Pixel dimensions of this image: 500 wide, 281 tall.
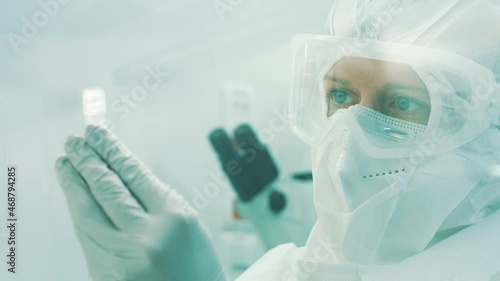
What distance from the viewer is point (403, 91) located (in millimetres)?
1033

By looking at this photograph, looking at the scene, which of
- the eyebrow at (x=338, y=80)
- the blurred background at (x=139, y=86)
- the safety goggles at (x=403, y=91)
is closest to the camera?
the safety goggles at (x=403, y=91)

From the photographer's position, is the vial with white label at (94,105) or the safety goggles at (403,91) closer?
the safety goggles at (403,91)

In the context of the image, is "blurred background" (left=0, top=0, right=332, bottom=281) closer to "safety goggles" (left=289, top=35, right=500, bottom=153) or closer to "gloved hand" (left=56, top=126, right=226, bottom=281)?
"gloved hand" (left=56, top=126, right=226, bottom=281)

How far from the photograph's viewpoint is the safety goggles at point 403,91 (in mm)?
986

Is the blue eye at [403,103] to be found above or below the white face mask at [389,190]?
above

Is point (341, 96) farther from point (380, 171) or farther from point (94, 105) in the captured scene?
point (94, 105)

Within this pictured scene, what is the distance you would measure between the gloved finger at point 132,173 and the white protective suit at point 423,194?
0.31 m

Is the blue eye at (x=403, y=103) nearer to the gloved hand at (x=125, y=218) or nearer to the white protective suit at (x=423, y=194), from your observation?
the white protective suit at (x=423, y=194)

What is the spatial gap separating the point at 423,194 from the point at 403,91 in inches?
7.7

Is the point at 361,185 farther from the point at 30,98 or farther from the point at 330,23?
the point at 30,98

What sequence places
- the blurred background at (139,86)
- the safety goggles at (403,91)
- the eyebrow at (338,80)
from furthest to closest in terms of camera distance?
the blurred background at (139,86)
the eyebrow at (338,80)
the safety goggles at (403,91)

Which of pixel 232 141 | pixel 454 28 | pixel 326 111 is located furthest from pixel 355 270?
pixel 232 141

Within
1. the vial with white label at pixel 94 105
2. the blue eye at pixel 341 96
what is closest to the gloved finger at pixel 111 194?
the vial with white label at pixel 94 105

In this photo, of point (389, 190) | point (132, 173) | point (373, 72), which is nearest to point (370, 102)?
point (373, 72)
